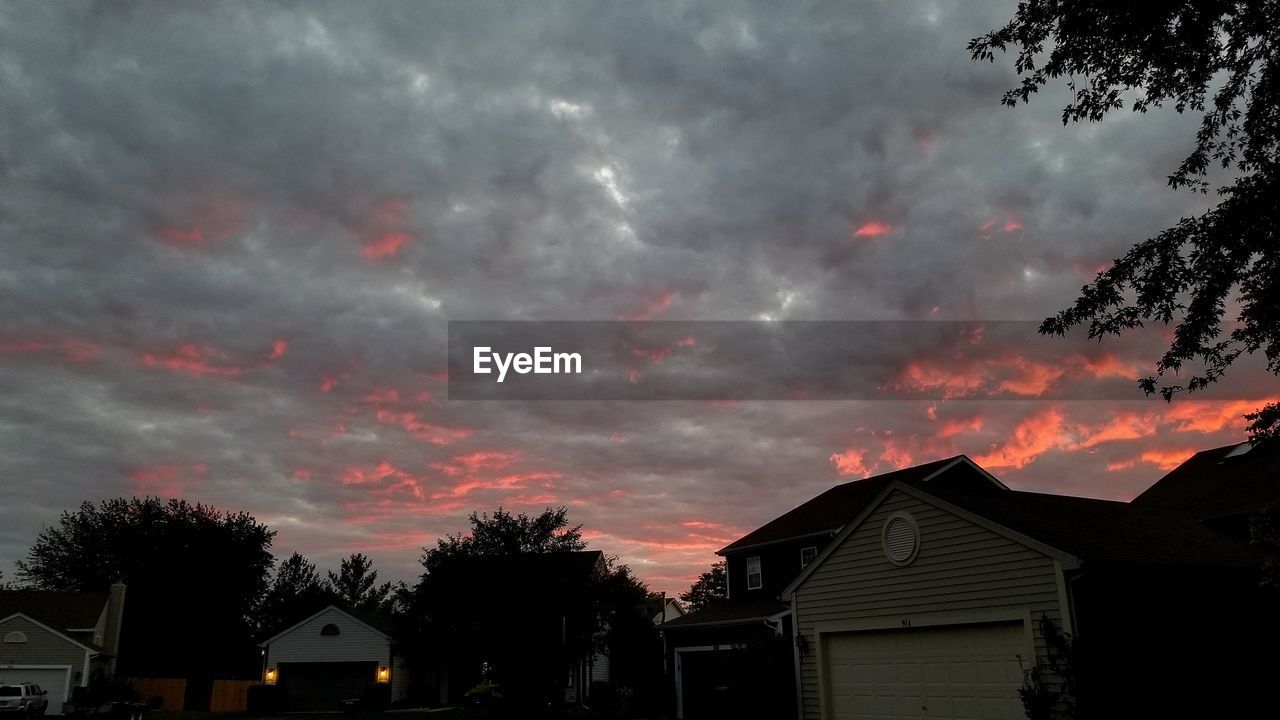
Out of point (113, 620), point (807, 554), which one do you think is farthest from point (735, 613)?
point (113, 620)

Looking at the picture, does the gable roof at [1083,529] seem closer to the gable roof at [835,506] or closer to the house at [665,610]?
the gable roof at [835,506]

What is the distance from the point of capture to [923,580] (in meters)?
18.9

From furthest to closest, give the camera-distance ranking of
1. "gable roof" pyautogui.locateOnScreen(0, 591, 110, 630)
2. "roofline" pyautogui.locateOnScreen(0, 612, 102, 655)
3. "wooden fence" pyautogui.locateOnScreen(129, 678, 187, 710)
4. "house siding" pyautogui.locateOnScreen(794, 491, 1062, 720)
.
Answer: "wooden fence" pyautogui.locateOnScreen(129, 678, 187, 710) < "gable roof" pyautogui.locateOnScreen(0, 591, 110, 630) < "roofline" pyautogui.locateOnScreen(0, 612, 102, 655) < "house siding" pyautogui.locateOnScreen(794, 491, 1062, 720)

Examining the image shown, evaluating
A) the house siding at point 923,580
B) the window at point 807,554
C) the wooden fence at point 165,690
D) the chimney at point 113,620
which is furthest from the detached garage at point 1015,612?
the chimney at point 113,620

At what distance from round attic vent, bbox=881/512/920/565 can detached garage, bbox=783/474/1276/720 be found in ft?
0.11

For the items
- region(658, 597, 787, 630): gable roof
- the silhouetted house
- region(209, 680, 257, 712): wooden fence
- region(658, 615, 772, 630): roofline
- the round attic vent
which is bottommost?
region(209, 680, 257, 712): wooden fence

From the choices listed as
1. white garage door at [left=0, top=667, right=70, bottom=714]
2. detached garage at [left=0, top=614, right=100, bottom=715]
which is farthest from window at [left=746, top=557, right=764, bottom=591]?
white garage door at [left=0, top=667, right=70, bottom=714]

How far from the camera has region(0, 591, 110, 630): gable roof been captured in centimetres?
5066

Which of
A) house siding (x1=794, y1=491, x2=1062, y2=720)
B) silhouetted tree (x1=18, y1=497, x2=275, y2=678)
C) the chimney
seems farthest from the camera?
silhouetted tree (x1=18, y1=497, x2=275, y2=678)

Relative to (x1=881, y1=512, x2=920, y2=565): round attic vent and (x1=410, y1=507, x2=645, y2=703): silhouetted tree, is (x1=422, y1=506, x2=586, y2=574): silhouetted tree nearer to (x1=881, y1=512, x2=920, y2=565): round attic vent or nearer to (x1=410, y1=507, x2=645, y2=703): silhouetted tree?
(x1=410, y1=507, x2=645, y2=703): silhouetted tree

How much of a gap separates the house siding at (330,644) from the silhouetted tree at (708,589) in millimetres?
50440

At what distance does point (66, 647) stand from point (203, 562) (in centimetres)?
2328

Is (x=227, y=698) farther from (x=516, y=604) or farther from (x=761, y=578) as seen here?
(x=761, y=578)

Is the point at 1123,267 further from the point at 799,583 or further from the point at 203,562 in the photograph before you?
the point at 203,562
